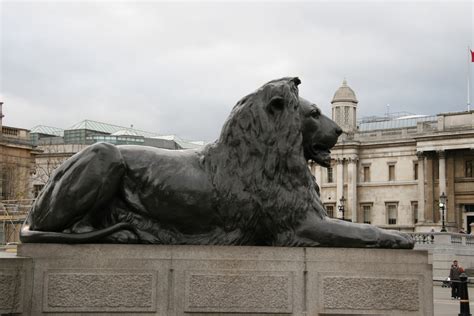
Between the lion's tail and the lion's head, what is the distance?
1.86 metres

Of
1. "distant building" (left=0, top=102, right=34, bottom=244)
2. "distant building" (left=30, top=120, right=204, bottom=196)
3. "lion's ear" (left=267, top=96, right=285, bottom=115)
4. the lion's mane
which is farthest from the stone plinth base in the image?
"distant building" (left=30, top=120, right=204, bottom=196)

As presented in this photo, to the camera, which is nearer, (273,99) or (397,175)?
(273,99)

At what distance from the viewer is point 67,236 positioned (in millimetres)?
5918

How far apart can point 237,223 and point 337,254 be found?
881 mm

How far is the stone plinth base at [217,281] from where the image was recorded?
5777 mm

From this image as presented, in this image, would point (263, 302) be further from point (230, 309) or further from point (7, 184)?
point (7, 184)

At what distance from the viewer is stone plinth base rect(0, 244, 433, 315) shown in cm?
578

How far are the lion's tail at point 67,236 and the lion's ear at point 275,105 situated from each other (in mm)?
1635

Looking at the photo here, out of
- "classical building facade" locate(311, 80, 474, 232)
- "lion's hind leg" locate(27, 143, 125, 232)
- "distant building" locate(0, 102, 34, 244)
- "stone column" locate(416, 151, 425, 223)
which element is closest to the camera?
"lion's hind leg" locate(27, 143, 125, 232)

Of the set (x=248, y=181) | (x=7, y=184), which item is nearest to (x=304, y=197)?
(x=248, y=181)

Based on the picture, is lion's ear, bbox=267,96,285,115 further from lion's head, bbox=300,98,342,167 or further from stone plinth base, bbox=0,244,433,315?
stone plinth base, bbox=0,244,433,315

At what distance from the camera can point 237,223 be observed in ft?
20.2

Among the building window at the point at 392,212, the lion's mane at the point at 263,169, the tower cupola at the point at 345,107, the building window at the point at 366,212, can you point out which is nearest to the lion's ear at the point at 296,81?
the lion's mane at the point at 263,169

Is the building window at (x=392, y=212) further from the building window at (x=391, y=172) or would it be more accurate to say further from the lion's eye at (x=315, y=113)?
the lion's eye at (x=315, y=113)
